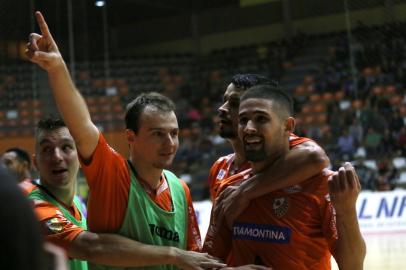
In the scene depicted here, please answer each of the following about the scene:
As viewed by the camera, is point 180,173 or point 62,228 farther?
point 180,173

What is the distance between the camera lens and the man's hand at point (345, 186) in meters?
1.95

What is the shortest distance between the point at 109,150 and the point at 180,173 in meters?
11.3

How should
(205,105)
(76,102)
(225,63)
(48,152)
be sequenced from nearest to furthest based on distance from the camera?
(76,102) < (48,152) < (205,105) < (225,63)

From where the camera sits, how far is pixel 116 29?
2064 cm

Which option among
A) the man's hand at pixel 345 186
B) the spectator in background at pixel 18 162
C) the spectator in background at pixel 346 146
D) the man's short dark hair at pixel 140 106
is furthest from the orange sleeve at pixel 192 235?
the spectator in background at pixel 346 146

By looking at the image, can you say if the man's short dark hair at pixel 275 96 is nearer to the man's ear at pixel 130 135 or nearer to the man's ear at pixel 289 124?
the man's ear at pixel 289 124

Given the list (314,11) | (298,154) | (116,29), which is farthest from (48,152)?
(116,29)

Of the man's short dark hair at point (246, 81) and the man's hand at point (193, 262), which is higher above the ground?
the man's short dark hair at point (246, 81)

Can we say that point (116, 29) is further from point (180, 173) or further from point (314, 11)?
point (180, 173)

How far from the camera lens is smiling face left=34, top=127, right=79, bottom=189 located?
286cm

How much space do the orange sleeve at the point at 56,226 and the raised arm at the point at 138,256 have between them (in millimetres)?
152

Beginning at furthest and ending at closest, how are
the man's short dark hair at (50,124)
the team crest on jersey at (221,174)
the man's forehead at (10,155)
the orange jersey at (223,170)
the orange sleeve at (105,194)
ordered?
the man's forehead at (10,155) → the team crest on jersey at (221,174) → the orange jersey at (223,170) → the man's short dark hair at (50,124) → the orange sleeve at (105,194)

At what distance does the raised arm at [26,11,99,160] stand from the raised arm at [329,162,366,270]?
0.85 metres

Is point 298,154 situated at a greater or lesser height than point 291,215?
greater
